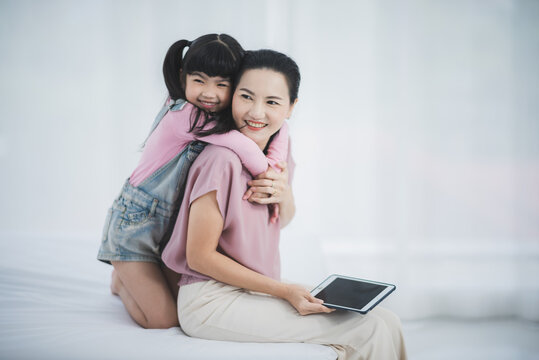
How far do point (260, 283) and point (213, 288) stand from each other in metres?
0.13

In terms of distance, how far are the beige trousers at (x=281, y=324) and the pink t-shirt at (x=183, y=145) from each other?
0.36 m

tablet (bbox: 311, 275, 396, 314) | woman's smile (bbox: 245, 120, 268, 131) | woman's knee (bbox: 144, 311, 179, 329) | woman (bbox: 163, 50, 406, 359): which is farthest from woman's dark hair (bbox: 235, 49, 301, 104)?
woman's knee (bbox: 144, 311, 179, 329)

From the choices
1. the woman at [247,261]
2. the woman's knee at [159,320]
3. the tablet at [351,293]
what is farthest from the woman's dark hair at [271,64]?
the woman's knee at [159,320]

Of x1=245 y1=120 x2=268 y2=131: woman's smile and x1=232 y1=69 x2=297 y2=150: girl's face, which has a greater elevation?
x1=232 y1=69 x2=297 y2=150: girl's face

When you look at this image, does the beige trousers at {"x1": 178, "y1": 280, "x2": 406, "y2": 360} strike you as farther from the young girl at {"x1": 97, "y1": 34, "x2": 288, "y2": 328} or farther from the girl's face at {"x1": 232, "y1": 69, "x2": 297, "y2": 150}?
the girl's face at {"x1": 232, "y1": 69, "x2": 297, "y2": 150}

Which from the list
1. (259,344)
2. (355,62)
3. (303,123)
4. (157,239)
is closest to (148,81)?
(303,123)

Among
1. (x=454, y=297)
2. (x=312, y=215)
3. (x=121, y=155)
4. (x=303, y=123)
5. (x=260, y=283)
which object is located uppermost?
(x=303, y=123)

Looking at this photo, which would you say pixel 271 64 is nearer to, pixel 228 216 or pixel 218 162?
pixel 218 162

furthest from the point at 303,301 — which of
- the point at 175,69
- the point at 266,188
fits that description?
the point at 175,69

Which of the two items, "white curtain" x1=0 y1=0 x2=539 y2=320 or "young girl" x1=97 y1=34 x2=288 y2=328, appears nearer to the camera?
"young girl" x1=97 y1=34 x2=288 y2=328

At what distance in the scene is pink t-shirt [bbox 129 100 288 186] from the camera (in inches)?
49.5

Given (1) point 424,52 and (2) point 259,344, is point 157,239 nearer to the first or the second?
(2) point 259,344

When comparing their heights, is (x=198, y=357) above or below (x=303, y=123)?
below

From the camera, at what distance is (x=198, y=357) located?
107 cm
